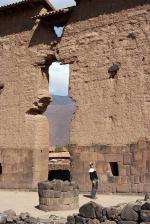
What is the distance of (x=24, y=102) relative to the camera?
61.3ft

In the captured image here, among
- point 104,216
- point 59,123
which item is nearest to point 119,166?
point 104,216

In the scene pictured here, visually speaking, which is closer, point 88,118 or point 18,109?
point 88,118

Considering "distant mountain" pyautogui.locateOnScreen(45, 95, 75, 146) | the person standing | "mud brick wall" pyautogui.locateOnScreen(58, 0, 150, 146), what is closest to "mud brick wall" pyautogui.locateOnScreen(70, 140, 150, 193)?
"mud brick wall" pyautogui.locateOnScreen(58, 0, 150, 146)

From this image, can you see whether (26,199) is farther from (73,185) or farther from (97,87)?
(97,87)

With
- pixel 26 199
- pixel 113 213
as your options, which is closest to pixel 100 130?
pixel 26 199

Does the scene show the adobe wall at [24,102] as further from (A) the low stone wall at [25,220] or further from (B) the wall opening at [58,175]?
(A) the low stone wall at [25,220]

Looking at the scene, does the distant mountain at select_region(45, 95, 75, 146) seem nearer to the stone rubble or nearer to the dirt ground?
the dirt ground

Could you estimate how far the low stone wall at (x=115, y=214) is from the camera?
28.3 feet

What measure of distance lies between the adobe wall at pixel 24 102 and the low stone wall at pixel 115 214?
8.55 metres

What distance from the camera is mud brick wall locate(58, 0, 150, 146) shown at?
15492 millimetres

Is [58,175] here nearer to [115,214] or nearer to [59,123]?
[115,214]

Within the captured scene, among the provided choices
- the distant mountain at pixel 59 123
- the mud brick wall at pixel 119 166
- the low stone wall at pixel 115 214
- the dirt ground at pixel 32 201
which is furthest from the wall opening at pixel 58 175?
the distant mountain at pixel 59 123

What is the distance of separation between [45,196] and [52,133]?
120 meters

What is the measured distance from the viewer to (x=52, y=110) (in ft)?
499
